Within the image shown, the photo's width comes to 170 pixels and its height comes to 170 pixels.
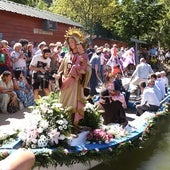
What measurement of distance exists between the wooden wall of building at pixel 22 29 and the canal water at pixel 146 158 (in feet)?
27.5

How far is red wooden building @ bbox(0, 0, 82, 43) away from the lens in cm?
1603

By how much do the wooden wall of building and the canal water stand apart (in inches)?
330

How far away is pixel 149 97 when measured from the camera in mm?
10180

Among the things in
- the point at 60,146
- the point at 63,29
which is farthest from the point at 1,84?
the point at 63,29

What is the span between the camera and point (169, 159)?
859 cm

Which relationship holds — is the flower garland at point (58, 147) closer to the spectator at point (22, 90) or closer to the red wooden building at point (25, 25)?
the spectator at point (22, 90)

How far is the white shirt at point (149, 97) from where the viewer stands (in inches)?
398

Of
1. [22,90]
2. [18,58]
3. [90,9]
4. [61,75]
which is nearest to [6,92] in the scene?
[22,90]

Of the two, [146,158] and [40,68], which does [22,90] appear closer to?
[40,68]

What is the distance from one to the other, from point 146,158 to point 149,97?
2022 mm

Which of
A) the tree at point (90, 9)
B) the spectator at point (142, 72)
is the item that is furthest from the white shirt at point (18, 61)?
the tree at point (90, 9)

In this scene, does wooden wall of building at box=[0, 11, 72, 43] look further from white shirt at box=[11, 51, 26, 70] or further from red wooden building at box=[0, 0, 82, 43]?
white shirt at box=[11, 51, 26, 70]

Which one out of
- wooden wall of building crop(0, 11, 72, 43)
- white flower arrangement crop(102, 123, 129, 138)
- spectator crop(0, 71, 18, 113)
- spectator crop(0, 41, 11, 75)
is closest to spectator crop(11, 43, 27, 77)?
spectator crop(0, 41, 11, 75)

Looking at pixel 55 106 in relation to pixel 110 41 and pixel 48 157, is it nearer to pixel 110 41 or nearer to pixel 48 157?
pixel 48 157
